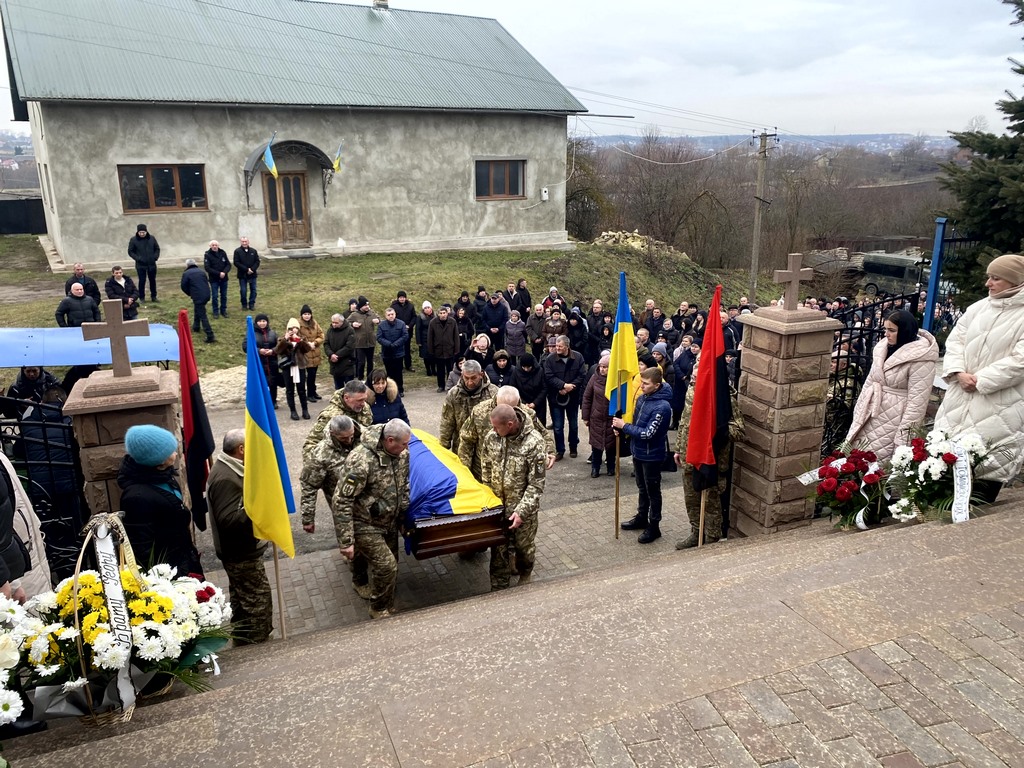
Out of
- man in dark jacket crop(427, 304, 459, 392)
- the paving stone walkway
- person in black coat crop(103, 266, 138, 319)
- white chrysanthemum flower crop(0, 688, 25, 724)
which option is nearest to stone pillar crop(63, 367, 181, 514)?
white chrysanthemum flower crop(0, 688, 25, 724)

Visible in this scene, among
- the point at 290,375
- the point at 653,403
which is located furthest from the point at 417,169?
the point at 653,403

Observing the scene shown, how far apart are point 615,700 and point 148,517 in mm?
3047

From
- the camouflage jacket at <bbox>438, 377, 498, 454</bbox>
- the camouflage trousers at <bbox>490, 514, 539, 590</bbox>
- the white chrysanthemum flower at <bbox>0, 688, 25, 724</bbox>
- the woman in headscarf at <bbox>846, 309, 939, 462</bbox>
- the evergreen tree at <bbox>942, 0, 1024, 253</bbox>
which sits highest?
the evergreen tree at <bbox>942, 0, 1024, 253</bbox>

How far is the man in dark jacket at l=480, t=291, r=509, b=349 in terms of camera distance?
15.3 metres

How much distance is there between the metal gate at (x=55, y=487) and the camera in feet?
18.2

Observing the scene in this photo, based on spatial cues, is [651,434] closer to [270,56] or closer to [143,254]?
[143,254]

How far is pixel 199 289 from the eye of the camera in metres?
15.1

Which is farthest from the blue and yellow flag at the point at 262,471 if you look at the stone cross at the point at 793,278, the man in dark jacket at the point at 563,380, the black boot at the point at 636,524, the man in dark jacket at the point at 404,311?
the man in dark jacket at the point at 404,311

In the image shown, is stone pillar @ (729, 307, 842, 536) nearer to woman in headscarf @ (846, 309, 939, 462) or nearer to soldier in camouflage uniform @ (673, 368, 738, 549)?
soldier in camouflage uniform @ (673, 368, 738, 549)

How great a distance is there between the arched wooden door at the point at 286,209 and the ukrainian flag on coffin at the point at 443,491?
1779 cm

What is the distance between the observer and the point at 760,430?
6746mm

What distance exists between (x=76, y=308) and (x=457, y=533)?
33.3 ft

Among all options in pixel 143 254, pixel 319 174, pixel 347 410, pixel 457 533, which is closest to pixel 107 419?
pixel 347 410

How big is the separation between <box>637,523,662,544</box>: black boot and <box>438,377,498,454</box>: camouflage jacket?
80.3 inches
